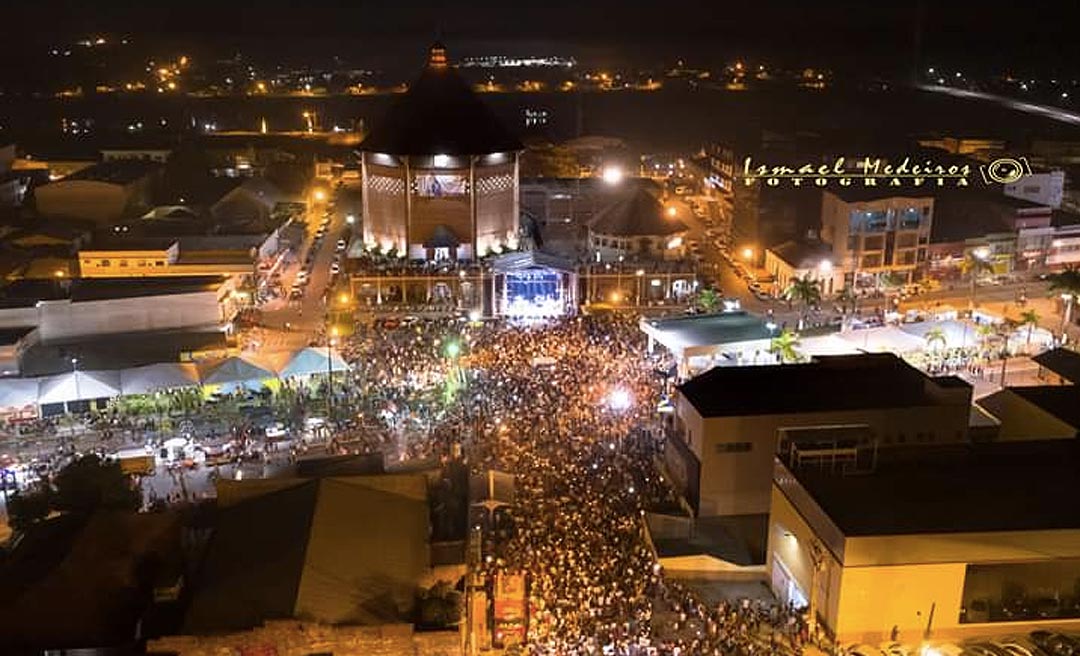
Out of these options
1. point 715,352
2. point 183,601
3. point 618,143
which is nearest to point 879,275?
point 715,352

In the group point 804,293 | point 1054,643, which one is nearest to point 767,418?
point 1054,643

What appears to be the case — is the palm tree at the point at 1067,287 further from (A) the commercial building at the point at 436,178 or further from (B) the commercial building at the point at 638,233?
(A) the commercial building at the point at 436,178

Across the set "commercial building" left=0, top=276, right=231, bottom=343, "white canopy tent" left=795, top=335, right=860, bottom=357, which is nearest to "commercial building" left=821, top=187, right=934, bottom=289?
"white canopy tent" left=795, top=335, right=860, bottom=357

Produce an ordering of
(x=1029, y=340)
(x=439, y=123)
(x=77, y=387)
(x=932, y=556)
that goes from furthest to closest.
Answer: (x=439, y=123)
(x=1029, y=340)
(x=77, y=387)
(x=932, y=556)

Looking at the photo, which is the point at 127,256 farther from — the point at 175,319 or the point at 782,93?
the point at 782,93

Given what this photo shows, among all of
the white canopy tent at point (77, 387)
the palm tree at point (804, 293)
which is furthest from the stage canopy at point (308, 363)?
the palm tree at point (804, 293)

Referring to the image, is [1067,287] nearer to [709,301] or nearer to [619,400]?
[709,301]
